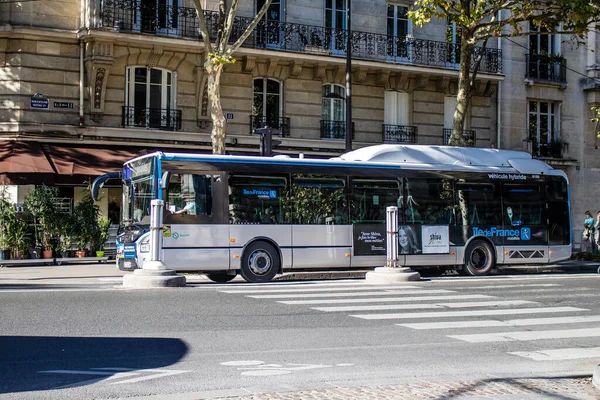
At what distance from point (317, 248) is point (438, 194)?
3.89 metres

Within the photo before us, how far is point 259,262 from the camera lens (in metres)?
17.8

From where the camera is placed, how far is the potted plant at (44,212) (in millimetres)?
24297

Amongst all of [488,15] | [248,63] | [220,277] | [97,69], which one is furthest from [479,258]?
[97,69]

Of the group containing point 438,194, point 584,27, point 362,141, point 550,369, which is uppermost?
point 584,27

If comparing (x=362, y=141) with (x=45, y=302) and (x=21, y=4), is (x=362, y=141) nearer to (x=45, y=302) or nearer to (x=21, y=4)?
(x=21, y=4)

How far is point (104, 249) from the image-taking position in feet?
81.8

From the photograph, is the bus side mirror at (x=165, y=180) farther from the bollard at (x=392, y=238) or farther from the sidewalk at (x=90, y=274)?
the bollard at (x=392, y=238)

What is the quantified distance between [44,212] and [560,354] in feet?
60.6

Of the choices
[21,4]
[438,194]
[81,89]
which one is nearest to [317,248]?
[438,194]

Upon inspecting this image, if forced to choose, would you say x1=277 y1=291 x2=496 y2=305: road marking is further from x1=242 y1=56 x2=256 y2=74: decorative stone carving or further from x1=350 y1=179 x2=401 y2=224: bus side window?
x1=242 y1=56 x2=256 y2=74: decorative stone carving

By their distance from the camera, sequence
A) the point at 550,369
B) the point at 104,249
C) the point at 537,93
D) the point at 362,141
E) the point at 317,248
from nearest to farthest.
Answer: the point at 550,369 < the point at 317,248 < the point at 104,249 < the point at 362,141 < the point at 537,93

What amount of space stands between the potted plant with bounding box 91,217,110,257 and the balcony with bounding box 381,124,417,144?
11515 mm

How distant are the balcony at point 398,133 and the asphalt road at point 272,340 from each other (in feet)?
57.7

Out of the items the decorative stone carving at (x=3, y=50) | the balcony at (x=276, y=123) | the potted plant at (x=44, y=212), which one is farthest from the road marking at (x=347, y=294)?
the decorative stone carving at (x=3, y=50)
